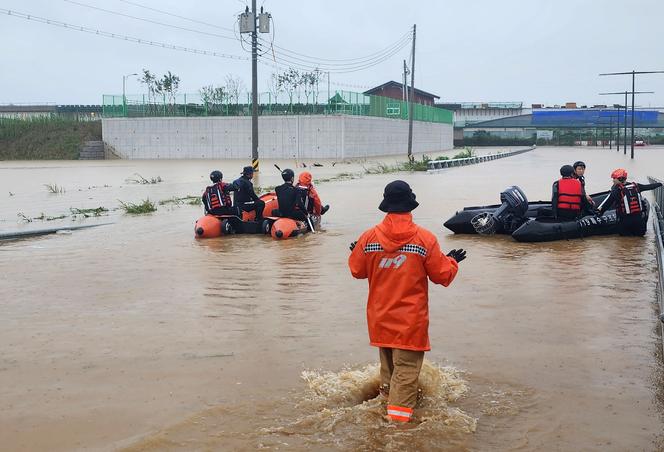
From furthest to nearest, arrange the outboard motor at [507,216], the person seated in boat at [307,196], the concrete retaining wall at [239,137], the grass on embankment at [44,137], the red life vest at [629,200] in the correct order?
the grass on embankment at [44,137] → the concrete retaining wall at [239,137] → the person seated in boat at [307,196] → the outboard motor at [507,216] → the red life vest at [629,200]

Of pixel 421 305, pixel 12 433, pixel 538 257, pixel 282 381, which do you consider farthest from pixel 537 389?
pixel 538 257

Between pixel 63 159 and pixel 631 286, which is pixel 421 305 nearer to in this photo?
pixel 631 286

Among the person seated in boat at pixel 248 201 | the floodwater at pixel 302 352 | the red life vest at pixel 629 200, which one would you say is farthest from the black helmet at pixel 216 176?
the red life vest at pixel 629 200

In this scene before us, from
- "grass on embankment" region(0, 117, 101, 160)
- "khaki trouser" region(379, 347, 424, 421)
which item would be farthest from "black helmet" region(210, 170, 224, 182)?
"grass on embankment" region(0, 117, 101, 160)

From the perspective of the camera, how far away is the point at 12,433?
17.1 feet

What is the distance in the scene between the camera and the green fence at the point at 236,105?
2189 inches

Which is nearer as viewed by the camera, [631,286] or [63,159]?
[631,286]

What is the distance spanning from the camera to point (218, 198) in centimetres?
1453

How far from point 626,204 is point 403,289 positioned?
973 centimetres

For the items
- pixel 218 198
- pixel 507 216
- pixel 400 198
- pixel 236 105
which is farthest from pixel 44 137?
pixel 400 198

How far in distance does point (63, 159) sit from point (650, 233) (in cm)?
5057

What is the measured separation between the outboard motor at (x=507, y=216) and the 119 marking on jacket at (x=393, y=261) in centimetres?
942

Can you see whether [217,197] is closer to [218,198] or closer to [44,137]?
[218,198]

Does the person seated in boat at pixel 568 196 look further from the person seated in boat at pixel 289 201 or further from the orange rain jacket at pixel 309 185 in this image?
the person seated in boat at pixel 289 201
